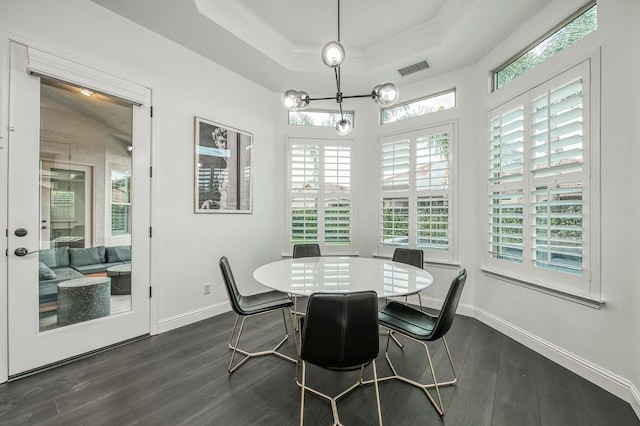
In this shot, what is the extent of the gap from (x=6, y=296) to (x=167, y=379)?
128 cm

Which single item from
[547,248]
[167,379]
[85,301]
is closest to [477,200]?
[547,248]

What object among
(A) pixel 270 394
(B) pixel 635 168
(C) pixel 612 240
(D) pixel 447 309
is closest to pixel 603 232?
(C) pixel 612 240

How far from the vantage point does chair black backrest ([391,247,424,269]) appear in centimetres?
283

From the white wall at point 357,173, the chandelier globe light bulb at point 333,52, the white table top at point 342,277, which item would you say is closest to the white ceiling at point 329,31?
the white wall at point 357,173

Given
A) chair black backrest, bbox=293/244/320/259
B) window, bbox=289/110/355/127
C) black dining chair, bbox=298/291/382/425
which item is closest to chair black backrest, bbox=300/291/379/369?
black dining chair, bbox=298/291/382/425

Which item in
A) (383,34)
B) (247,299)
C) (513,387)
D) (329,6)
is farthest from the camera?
(383,34)

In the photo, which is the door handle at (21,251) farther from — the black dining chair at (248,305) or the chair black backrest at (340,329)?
the chair black backrest at (340,329)

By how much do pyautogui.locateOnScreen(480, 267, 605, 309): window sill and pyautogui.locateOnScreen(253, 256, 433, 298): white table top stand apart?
3.61ft

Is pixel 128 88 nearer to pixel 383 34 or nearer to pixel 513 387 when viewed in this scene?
pixel 383 34

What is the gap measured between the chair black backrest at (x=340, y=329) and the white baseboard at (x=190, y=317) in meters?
2.06

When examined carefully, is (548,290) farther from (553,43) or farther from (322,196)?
(322,196)

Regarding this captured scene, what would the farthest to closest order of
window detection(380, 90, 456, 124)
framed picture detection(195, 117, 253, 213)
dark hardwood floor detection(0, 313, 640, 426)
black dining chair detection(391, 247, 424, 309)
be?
window detection(380, 90, 456, 124) < framed picture detection(195, 117, 253, 213) < black dining chair detection(391, 247, 424, 309) < dark hardwood floor detection(0, 313, 640, 426)

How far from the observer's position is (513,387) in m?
1.84

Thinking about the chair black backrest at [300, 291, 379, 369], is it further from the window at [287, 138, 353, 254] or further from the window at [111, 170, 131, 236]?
the window at [287, 138, 353, 254]
